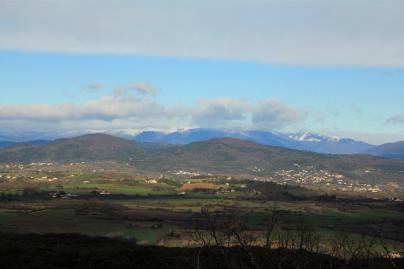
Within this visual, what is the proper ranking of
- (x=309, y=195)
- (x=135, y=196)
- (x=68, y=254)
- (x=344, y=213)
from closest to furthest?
(x=68, y=254)
(x=344, y=213)
(x=135, y=196)
(x=309, y=195)

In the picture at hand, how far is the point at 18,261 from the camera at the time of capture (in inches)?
1997

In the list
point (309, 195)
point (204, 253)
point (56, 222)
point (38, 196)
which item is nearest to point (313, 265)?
point (204, 253)

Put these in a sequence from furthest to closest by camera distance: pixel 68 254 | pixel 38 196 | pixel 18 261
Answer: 1. pixel 38 196
2. pixel 68 254
3. pixel 18 261

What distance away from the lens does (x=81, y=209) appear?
118 m

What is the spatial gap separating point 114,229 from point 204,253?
43.5m

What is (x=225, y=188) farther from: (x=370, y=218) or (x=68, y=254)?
(x=68, y=254)

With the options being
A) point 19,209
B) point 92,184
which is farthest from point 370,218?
point 92,184

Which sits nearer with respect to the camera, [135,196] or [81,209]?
[81,209]

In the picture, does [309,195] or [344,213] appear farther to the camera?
[309,195]

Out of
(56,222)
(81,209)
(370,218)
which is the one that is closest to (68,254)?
(56,222)

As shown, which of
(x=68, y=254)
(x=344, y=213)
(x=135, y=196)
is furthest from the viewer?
(x=135, y=196)

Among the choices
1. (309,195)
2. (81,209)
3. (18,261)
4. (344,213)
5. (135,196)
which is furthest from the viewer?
(309,195)

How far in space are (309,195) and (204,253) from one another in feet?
467

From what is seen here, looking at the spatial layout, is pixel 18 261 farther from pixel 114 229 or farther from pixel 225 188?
pixel 225 188
